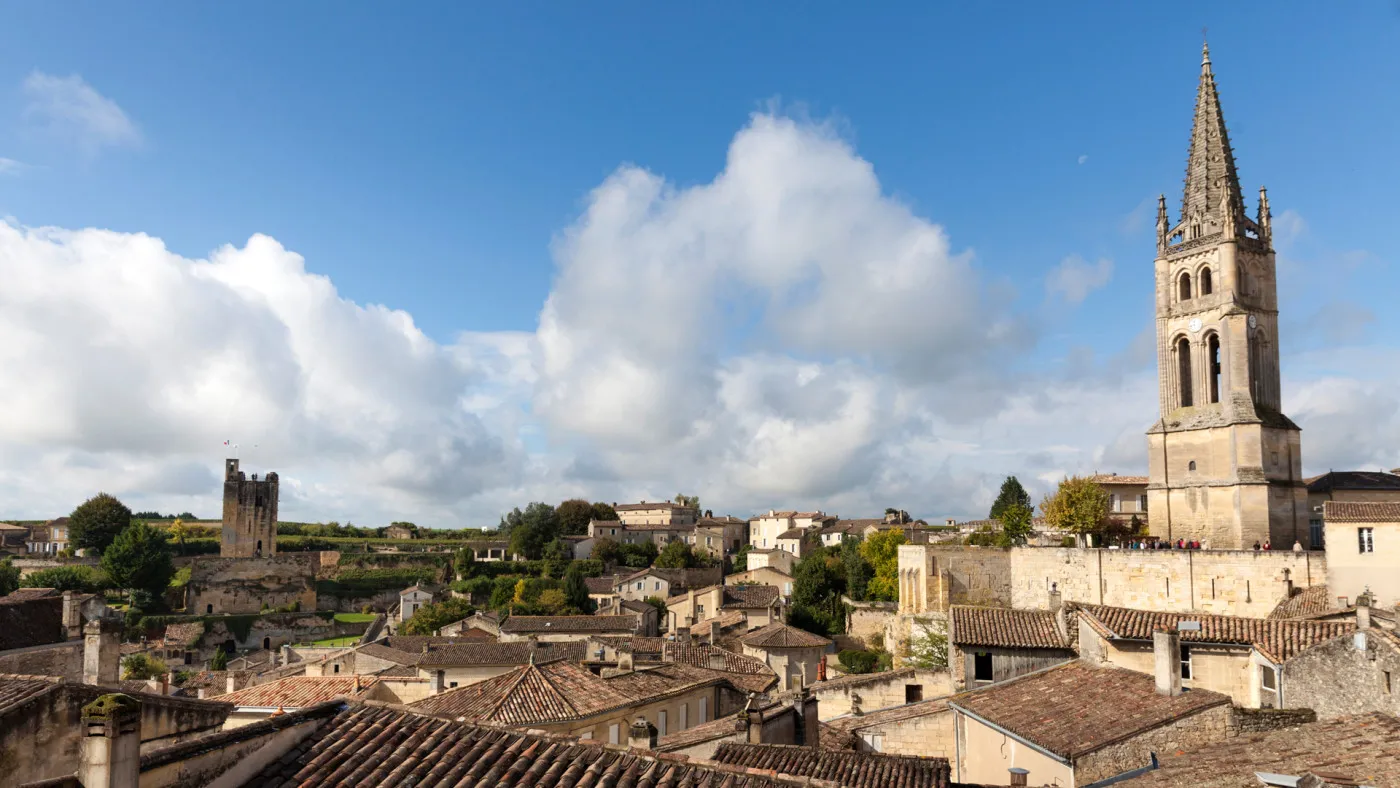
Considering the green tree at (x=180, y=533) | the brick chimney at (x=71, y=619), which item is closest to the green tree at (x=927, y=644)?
the brick chimney at (x=71, y=619)

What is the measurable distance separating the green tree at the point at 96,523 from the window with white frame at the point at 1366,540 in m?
107

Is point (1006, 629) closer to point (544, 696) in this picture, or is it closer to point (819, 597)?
point (544, 696)

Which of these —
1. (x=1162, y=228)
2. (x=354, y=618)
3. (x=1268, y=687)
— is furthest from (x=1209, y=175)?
(x=354, y=618)

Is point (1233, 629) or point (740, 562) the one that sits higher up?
point (1233, 629)

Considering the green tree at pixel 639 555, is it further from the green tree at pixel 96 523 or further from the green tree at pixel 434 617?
the green tree at pixel 96 523

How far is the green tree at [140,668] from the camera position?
48938 millimetres

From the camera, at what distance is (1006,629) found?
24.7m

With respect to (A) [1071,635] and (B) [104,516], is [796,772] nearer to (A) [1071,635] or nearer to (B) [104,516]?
(A) [1071,635]

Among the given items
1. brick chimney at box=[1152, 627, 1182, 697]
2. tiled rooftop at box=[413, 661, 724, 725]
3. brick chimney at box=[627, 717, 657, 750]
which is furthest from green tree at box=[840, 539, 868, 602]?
brick chimney at box=[627, 717, 657, 750]

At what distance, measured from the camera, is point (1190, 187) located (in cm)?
4572

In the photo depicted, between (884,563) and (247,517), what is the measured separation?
69546 mm

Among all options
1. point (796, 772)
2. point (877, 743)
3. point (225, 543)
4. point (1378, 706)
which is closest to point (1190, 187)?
point (877, 743)

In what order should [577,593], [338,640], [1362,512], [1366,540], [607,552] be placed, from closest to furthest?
[1366,540] → [1362,512] → [577,593] → [338,640] → [607,552]

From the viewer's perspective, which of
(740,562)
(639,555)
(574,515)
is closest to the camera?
(639,555)
